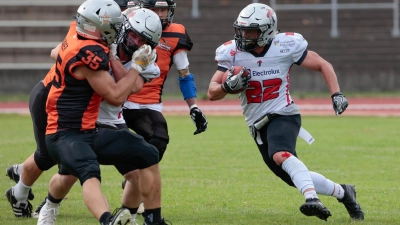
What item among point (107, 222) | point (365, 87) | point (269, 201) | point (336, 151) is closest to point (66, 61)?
→ point (107, 222)

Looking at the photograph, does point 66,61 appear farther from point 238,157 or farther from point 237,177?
point 238,157

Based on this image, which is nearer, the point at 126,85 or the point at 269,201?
the point at 126,85

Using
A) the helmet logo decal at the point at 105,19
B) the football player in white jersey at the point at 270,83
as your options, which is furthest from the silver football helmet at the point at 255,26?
the helmet logo decal at the point at 105,19

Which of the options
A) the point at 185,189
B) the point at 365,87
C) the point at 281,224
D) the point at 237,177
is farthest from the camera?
the point at 365,87

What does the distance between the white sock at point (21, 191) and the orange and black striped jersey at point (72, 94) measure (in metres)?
1.41

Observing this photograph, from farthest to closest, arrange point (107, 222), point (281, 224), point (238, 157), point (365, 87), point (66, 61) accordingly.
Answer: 1. point (365, 87)
2. point (238, 157)
3. point (281, 224)
4. point (66, 61)
5. point (107, 222)

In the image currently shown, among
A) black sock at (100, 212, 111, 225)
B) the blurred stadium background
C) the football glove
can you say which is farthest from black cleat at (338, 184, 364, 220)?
the blurred stadium background

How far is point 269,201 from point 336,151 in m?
3.93

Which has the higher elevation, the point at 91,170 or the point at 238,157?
the point at 91,170

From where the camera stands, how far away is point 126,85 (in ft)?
17.4

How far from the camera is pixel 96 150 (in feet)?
17.3

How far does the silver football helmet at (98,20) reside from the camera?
17.3ft

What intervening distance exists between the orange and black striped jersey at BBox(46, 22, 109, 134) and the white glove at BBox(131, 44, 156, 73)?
0.78 ft

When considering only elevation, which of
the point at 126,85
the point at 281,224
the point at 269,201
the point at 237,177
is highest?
the point at 126,85
